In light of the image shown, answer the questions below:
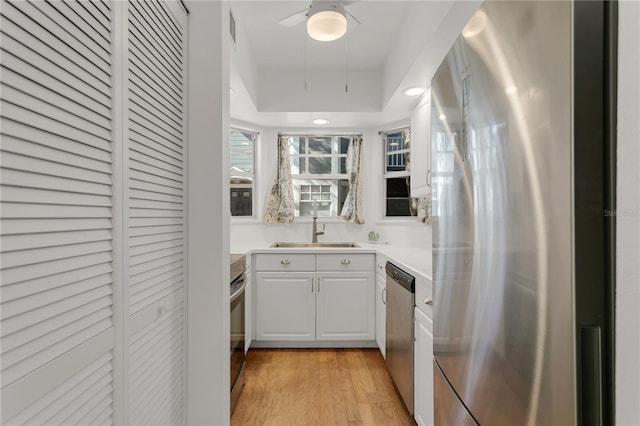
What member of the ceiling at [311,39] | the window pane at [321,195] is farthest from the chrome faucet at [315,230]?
the ceiling at [311,39]

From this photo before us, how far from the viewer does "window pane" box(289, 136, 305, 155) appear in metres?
3.65

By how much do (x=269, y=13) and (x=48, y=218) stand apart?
2152mm

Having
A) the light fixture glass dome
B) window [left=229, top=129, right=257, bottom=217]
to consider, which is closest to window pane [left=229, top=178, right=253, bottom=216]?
window [left=229, top=129, right=257, bottom=217]

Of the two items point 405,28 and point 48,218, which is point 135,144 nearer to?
point 48,218

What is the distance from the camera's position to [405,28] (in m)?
2.24

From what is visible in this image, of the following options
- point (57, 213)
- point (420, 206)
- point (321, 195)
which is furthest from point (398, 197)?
point (57, 213)

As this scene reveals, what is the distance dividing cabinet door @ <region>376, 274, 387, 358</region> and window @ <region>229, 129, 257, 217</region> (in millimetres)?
1648

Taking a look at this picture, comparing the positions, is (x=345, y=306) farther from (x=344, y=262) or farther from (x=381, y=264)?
(x=381, y=264)

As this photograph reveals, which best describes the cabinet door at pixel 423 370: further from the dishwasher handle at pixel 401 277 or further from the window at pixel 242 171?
the window at pixel 242 171

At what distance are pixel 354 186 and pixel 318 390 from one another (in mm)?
2060

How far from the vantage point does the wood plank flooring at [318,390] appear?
6.31 feet

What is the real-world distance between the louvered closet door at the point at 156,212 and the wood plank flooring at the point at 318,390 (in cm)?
89

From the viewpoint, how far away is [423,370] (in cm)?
164

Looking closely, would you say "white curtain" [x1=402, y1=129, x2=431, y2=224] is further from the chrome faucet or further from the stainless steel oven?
the stainless steel oven
